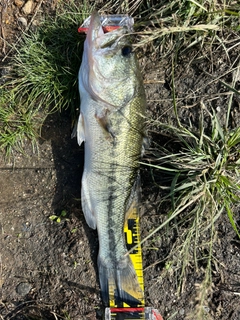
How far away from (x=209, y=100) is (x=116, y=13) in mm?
1202

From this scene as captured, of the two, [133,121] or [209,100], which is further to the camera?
[209,100]

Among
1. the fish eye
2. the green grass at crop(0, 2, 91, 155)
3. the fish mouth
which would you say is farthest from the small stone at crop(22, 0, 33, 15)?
the fish eye

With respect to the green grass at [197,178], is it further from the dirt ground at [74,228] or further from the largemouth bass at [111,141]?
the largemouth bass at [111,141]

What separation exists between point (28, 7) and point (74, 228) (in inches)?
85.3

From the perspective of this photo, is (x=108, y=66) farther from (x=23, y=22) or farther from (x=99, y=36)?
(x=23, y=22)

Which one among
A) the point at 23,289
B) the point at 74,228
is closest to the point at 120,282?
the point at 74,228

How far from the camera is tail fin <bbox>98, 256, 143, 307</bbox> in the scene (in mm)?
3346

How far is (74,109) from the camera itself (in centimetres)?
349

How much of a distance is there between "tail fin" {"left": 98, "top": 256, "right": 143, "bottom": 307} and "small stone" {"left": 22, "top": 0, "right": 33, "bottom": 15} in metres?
2.44

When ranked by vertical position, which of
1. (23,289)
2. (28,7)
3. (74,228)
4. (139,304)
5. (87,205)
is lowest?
(139,304)

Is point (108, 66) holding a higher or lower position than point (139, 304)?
higher

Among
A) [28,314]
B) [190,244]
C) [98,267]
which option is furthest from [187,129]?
[28,314]

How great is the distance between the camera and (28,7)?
3594 millimetres

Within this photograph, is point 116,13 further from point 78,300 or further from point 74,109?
point 78,300
